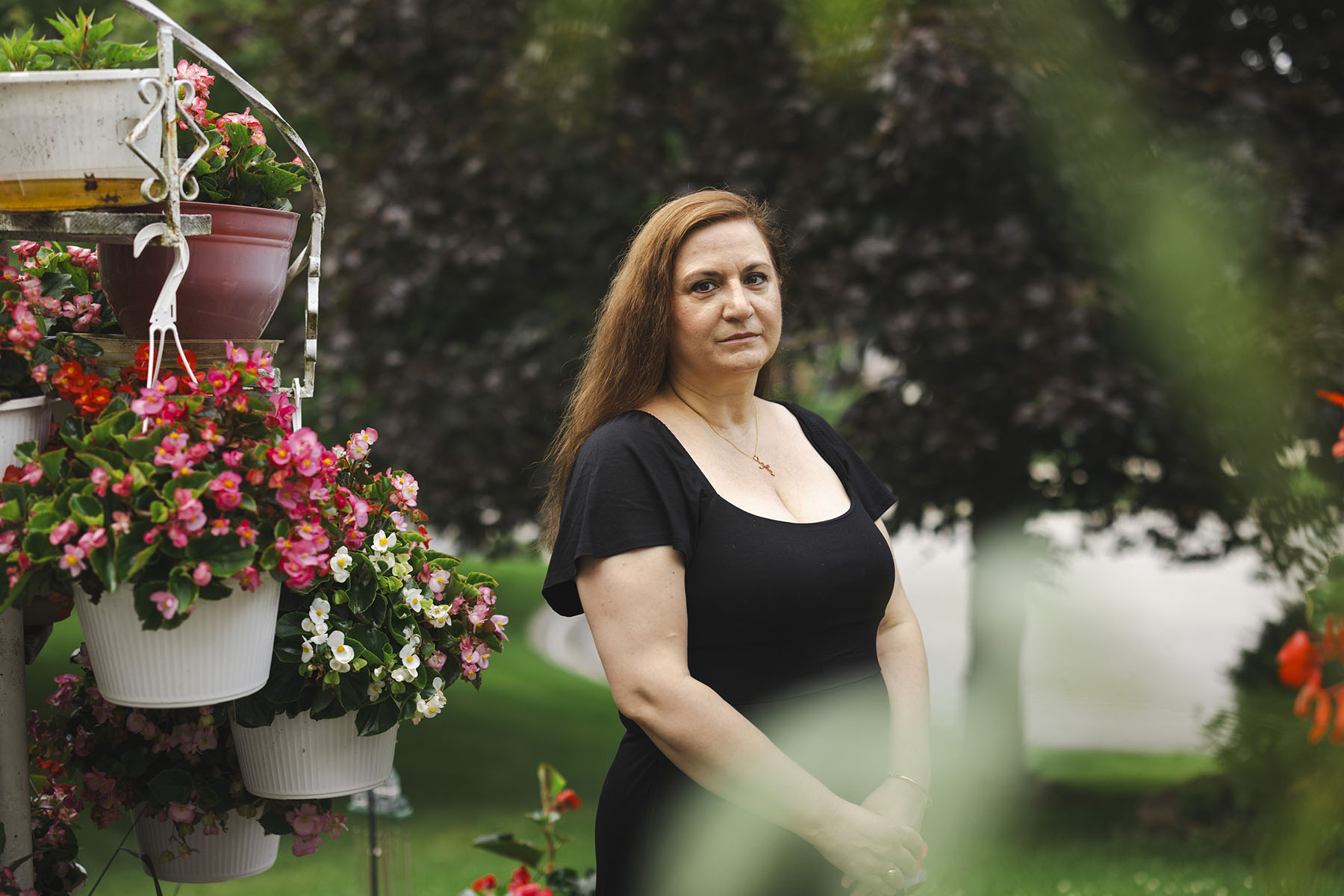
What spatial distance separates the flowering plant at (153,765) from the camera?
1.56m

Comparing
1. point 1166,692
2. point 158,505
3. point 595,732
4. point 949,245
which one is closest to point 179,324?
point 158,505

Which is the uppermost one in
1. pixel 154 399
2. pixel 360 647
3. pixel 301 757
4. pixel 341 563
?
pixel 154 399

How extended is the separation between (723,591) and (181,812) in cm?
83

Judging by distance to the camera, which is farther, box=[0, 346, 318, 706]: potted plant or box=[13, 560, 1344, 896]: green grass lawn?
box=[13, 560, 1344, 896]: green grass lawn

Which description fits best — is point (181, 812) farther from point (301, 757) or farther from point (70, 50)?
point (70, 50)

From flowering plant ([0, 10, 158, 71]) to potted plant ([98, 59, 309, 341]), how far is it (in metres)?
0.08

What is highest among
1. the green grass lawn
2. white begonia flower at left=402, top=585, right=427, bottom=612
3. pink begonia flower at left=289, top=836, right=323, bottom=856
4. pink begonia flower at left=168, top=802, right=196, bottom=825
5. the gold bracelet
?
white begonia flower at left=402, top=585, right=427, bottom=612

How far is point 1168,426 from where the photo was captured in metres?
3.66

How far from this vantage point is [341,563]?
140 centimetres

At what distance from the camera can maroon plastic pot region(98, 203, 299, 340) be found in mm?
1373

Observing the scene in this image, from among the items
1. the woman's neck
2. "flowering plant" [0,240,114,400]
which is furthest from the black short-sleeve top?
"flowering plant" [0,240,114,400]

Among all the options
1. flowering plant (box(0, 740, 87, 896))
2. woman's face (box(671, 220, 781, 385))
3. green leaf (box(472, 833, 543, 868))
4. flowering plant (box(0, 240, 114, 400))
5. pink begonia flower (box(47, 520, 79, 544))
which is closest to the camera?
pink begonia flower (box(47, 520, 79, 544))

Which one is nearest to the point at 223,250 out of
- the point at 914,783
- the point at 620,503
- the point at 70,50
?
the point at 70,50

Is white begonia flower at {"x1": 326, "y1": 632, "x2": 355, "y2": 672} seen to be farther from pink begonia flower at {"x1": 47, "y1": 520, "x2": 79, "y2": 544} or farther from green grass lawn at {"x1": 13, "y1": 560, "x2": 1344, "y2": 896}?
green grass lawn at {"x1": 13, "y1": 560, "x2": 1344, "y2": 896}
